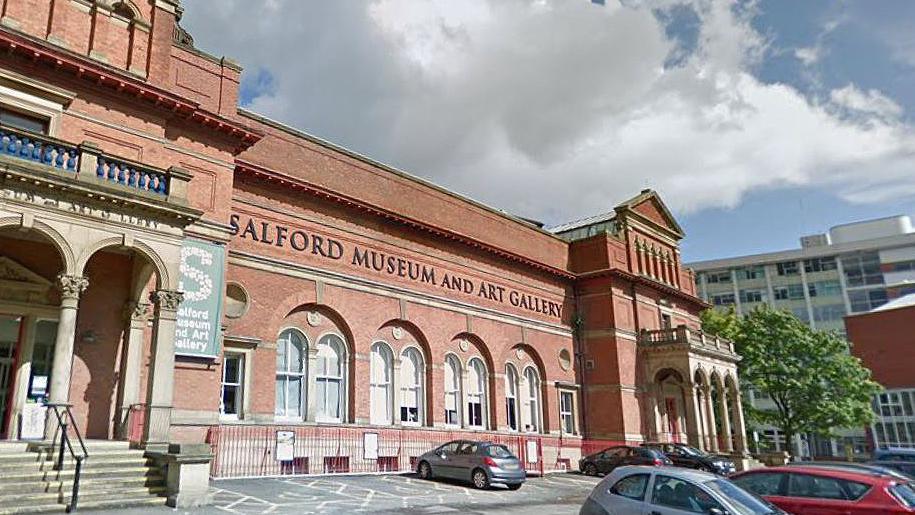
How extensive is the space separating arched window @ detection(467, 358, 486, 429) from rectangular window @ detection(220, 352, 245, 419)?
10.7 m

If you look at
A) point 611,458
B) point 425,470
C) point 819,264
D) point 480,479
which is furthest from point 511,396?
point 819,264

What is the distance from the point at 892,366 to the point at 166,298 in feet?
216

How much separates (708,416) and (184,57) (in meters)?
30.5

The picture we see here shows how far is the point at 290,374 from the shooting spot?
2150 cm

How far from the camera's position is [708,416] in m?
35.8

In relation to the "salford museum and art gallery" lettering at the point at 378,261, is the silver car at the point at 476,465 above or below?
below

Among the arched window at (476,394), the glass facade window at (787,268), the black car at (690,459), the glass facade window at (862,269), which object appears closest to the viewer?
the black car at (690,459)

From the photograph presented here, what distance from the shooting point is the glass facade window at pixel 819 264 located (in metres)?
82.6

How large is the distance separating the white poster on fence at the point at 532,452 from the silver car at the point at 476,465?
21.9ft

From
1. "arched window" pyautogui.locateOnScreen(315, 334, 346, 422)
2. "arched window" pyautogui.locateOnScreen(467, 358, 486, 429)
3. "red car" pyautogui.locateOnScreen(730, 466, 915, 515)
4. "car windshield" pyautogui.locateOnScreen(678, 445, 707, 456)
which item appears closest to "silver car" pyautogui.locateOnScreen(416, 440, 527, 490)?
"arched window" pyautogui.locateOnScreen(315, 334, 346, 422)

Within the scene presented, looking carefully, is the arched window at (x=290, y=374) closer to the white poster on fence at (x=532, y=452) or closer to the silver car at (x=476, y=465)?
the silver car at (x=476, y=465)

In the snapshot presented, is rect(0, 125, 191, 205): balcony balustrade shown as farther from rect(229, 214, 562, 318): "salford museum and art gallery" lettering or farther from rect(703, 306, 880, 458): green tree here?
rect(703, 306, 880, 458): green tree

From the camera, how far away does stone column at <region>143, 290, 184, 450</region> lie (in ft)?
45.7

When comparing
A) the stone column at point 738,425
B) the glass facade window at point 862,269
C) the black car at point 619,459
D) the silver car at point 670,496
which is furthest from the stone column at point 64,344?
the glass facade window at point 862,269
